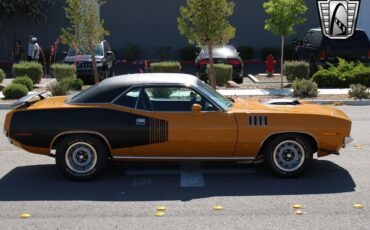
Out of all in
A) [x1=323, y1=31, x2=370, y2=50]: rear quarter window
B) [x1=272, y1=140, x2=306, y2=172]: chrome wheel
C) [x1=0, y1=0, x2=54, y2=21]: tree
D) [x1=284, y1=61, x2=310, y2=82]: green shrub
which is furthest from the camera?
[x1=0, y1=0, x2=54, y2=21]: tree

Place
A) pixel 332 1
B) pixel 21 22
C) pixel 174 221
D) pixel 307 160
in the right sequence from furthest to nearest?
pixel 21 22 → pixel 332 1 → pixel 307 160 → pixel 174 221

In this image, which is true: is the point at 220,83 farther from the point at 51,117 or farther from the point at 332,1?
the point at 51,117

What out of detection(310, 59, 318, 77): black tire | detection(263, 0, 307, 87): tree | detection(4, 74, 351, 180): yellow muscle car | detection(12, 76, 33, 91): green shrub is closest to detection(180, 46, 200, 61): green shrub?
detection(310, 59, 318, 77): black tire

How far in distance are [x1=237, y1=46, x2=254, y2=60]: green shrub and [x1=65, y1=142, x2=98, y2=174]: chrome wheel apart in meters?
24.0

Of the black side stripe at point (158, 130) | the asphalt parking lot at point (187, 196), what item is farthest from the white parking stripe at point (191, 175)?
the black side stripe at point (158, 130)

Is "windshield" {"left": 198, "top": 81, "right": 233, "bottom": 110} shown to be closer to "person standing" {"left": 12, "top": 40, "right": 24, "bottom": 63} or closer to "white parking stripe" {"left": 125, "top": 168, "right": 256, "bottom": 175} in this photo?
"white parking stripe" {"left": 125, "top": 168, "right": 256, "bottom": 175}

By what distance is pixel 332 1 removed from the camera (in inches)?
1017

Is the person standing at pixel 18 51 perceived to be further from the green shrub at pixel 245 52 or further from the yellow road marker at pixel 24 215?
the yellow road marker at pixel 24 215

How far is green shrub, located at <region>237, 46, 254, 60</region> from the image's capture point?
31109mm

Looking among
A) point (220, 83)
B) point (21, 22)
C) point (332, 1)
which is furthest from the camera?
point (21, 22)

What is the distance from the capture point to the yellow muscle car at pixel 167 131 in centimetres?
761

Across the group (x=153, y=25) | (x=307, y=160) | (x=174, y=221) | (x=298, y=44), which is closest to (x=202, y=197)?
(x=174, y=221)

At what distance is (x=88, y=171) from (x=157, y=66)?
1333 cm

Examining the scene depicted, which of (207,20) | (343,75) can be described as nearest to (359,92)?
(343,75)
